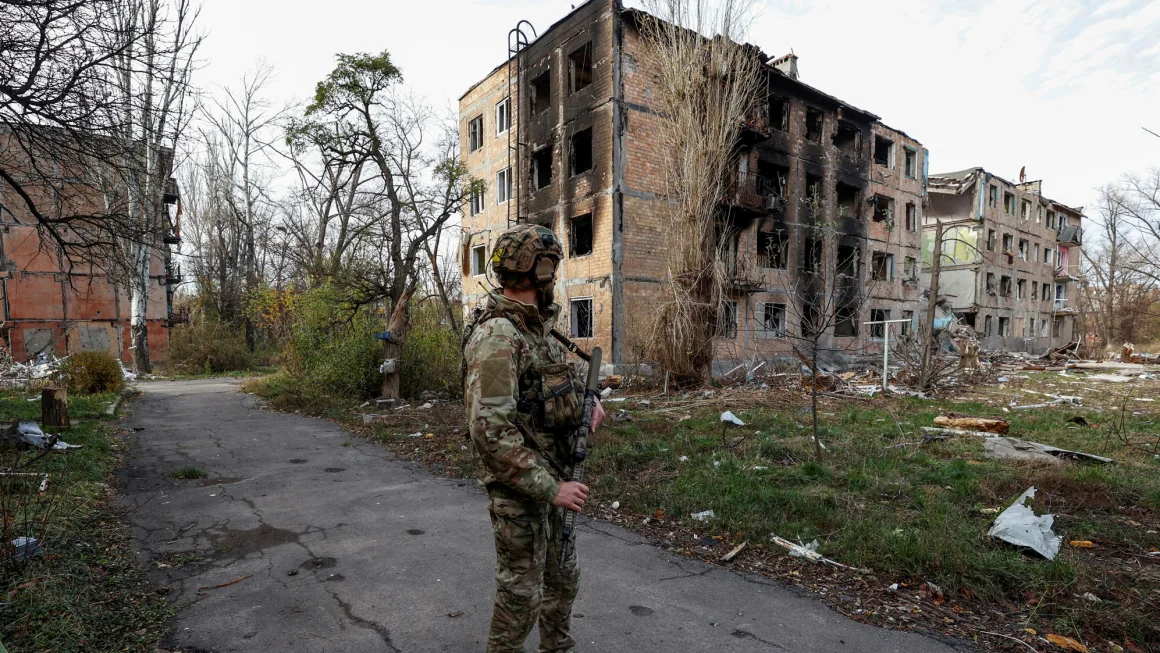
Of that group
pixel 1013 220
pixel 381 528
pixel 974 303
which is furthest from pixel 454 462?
pixel 1013 220

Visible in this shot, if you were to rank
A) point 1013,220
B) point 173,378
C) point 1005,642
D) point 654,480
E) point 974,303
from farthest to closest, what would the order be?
point 1013,220 < point 974,303 < point 173,378 < point 654,480 < point 1005,642

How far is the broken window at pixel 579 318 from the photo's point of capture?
18172mm

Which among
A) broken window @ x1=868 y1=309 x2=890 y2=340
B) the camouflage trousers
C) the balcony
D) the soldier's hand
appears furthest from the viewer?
broken window @ x1=868 y1=309 x2=890 y2=340

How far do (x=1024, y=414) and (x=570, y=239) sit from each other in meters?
13.0

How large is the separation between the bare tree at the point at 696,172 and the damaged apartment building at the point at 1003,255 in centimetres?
2227

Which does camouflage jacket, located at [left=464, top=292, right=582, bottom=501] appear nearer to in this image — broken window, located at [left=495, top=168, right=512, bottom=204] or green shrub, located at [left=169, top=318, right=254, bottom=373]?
broken window, located at [left=495, top=168, right=512, bottom=204]

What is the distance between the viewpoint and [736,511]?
480 cm

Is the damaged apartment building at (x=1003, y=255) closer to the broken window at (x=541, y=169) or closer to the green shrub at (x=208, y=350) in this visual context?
the broken window at (x=541, y=169)

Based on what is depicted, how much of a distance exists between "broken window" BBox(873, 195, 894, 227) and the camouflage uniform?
90.7 ft

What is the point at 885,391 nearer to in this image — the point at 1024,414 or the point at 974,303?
the point at 1024,414

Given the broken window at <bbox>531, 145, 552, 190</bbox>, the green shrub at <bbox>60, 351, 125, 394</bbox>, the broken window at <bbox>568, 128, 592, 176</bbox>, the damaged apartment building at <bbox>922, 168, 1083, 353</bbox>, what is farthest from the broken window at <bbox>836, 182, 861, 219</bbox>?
the green shrub at <bbox>60, 351, 125, 394</bbox>

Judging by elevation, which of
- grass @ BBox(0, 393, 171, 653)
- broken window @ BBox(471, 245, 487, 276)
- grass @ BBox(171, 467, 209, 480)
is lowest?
grass @ BBox(171, 467, 209, 480)

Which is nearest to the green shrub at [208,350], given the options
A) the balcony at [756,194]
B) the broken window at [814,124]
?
the balcony at [756,194]

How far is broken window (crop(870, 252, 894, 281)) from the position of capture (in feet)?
85.8
